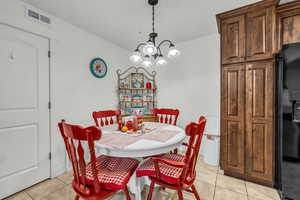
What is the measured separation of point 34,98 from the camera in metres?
1.97

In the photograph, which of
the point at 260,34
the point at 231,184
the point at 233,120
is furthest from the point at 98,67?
the point at 231,184

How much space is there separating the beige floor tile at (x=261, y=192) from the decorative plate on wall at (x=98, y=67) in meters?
3.03

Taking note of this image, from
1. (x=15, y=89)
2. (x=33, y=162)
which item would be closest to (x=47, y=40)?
(x=15, y=89)

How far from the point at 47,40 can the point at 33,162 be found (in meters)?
1.75

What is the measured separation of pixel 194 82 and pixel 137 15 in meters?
1.72

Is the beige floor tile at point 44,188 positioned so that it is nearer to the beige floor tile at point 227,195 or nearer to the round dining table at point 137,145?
the round dining table at point 137,145

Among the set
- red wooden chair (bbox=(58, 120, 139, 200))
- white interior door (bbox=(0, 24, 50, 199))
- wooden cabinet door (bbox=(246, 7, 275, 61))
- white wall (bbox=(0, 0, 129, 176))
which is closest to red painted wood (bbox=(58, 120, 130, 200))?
red wooden chair (bbox=(58, 120, 139, 200))

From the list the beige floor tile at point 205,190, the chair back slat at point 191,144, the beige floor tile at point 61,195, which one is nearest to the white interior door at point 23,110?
the beige floor tile at point 61,195

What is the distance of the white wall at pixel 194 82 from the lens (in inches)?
111

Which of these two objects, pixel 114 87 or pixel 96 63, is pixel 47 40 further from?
pixel 114 87

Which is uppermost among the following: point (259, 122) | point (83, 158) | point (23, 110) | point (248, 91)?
point (248, 91)

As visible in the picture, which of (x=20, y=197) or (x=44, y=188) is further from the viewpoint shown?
(x=44, y=188)

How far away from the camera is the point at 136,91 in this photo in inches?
142

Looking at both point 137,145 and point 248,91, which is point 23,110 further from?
point 248,91
